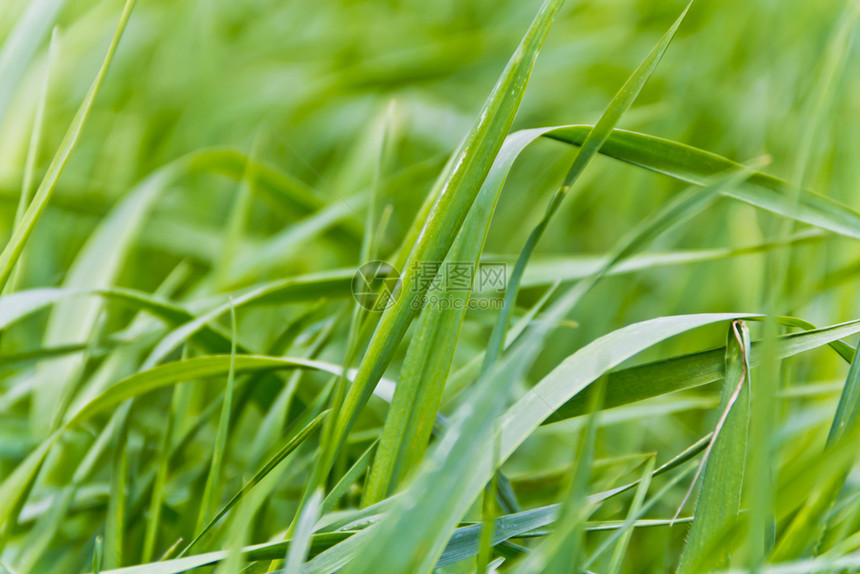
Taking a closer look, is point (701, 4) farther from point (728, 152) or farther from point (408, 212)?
point (408, 212)

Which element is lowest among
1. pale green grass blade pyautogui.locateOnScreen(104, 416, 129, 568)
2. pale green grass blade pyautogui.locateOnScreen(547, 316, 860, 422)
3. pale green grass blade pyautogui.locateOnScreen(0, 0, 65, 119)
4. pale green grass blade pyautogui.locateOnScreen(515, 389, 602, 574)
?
pale green grass blade pyautogui.locateOnScreen(104, 416, 129, 568)

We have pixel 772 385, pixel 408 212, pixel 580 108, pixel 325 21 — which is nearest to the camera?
pixel 772 385

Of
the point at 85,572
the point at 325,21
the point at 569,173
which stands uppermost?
the point at 325,21

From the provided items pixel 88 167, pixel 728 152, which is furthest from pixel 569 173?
pixel 88 167

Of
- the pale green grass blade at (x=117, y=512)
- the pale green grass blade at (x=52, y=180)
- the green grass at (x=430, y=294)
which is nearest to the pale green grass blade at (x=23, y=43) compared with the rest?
the green grass at (x=430, y=294)

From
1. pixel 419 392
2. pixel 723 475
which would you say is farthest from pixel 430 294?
pixel 723 475

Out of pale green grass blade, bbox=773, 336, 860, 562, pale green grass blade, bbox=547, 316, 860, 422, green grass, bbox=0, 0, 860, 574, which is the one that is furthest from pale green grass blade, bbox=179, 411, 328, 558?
pale green grass blade, bbox=773, 336, 860, 562

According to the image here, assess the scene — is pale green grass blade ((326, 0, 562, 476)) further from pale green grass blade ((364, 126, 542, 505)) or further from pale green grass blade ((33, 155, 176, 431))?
pale green grass blade ((33, 155, 176, 431))
